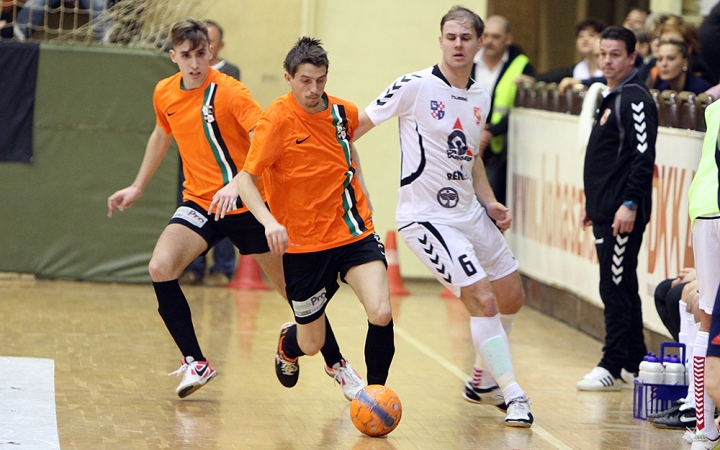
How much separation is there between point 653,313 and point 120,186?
19.8 feet

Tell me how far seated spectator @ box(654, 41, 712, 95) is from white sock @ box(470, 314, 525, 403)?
345cm

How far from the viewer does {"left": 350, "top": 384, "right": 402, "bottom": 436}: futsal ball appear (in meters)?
6.40

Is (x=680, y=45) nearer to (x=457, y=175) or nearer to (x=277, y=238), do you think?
(x=457, y=175)

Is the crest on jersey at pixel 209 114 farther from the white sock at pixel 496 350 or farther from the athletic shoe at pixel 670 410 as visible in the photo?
the athletic shoe at pixel 670 410

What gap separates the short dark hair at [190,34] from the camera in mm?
7352

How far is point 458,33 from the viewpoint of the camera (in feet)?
23.1

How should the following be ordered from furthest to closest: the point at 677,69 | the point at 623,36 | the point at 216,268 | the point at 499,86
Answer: the point at 216,268, the point at 499,86, the point at 677,69, the point at 623,36

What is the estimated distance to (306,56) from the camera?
6.39 metres

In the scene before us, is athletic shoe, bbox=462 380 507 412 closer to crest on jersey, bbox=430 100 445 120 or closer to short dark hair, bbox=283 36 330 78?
crest on jersey, bbox=430 100 445 120

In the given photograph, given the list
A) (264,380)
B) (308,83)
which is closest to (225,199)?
(308,83)

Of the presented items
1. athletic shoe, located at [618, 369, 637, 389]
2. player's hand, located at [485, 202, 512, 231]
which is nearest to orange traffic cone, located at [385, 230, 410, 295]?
athletic shoe, located at [618, 369, 637, 389]

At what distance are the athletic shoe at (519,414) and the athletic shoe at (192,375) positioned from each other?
1.87m

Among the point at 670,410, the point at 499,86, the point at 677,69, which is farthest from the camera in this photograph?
the point at 499,86

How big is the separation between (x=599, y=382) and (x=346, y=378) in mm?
1923
